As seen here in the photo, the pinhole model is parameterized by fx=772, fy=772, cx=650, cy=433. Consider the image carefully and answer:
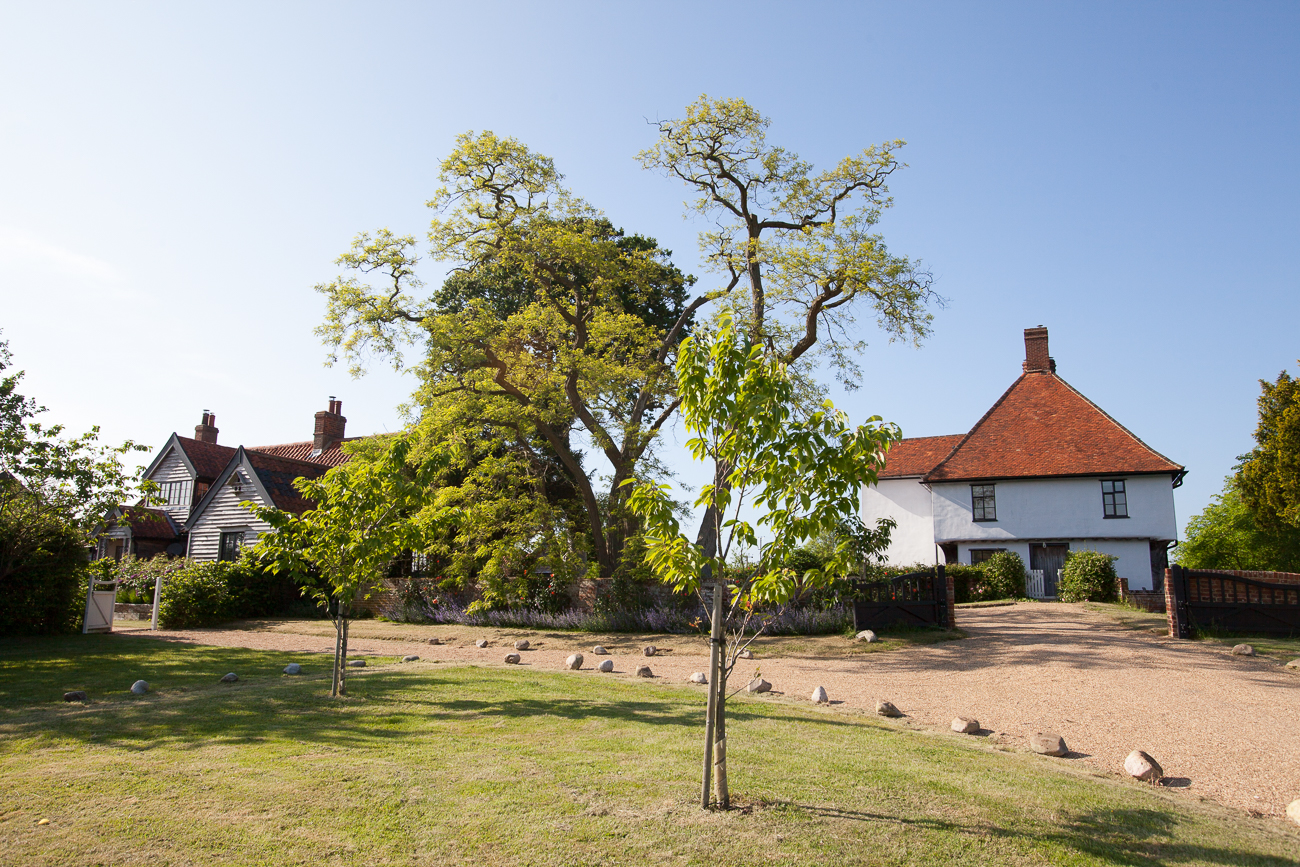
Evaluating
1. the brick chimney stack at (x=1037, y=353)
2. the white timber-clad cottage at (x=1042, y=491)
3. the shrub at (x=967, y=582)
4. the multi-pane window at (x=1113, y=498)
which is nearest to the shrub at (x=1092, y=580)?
the shrub at (x=967, y=582)

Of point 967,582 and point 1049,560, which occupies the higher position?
point 1049,560

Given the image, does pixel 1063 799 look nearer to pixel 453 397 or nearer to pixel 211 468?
pixel 453 397

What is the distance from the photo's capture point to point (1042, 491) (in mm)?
30078

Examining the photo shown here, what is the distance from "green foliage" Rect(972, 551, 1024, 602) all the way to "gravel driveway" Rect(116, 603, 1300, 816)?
9573mm

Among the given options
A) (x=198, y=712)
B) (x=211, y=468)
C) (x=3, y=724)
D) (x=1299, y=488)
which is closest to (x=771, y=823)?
(x=198, y=712)

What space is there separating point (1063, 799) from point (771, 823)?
2458 millimetres

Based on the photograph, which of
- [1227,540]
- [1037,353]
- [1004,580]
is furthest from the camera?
[1227,540]

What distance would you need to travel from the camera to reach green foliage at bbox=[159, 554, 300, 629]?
22500 mm

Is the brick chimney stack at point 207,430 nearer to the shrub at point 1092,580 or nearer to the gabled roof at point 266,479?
the gabled roof at point 266,479

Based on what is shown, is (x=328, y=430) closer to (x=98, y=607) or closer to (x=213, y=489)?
(x=213, y=489)

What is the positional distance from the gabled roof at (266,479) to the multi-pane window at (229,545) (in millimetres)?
1723

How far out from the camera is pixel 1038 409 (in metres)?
32.5

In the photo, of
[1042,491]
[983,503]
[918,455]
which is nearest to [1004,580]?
[983,503]

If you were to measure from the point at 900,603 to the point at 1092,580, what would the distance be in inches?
483
